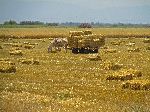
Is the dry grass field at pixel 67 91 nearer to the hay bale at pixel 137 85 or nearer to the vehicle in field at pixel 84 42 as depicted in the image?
the hay bale at pixel 137 85

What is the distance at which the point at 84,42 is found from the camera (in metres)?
36.8

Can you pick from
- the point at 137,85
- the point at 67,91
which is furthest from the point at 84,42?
the point at 67,91

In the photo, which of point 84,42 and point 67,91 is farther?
point 84,42

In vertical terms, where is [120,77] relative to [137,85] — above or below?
below

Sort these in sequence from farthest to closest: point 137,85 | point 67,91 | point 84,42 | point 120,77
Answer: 1. point 84,42
2. point 120,77
3. point 137,85
4. point 67,91

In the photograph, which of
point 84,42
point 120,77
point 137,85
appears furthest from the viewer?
point 84,42

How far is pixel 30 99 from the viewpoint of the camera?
52.4 ft

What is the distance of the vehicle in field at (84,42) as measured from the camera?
37031 millimetres

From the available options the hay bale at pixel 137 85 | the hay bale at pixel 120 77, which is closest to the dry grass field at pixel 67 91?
the hay bale at pixel 137 85

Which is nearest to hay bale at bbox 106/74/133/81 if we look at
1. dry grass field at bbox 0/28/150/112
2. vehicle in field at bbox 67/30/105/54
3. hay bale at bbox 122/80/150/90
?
dry grass field at bbox 0/28/150/112

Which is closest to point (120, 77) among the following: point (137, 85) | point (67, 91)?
point (137, 85)

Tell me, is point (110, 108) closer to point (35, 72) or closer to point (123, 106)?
point (123, 106)

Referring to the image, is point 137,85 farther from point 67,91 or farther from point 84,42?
point 84,42

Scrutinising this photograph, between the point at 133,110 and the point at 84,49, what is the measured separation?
24.3 metres
